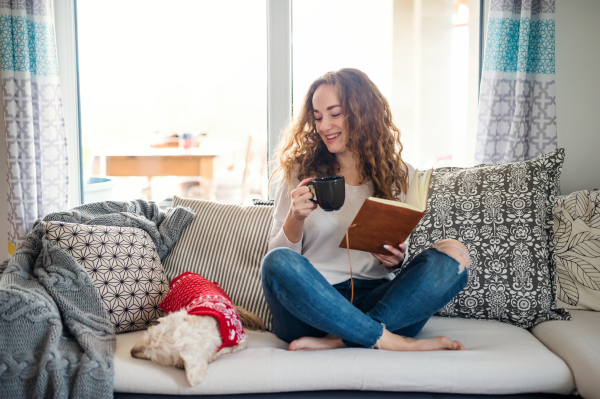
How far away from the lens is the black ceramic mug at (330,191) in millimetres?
1203

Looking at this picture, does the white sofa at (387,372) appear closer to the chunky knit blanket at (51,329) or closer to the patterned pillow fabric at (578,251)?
the chunky knit blanket at (51,329)

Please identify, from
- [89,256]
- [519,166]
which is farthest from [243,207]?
[519,166]

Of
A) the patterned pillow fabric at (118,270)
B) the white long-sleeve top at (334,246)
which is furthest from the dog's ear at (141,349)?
the white long-sleeve top at (334,246)

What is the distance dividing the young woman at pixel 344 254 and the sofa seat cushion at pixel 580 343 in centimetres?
29

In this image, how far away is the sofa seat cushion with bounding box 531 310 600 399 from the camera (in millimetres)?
1158

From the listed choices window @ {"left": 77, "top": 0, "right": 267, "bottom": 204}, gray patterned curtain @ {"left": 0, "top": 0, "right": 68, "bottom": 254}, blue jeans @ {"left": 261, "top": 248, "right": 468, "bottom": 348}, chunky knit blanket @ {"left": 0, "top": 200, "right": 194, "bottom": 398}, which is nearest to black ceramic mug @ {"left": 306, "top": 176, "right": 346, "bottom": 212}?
blue jeans @ {"left": 261, "top": 248, "right": 468, "bottom": 348}

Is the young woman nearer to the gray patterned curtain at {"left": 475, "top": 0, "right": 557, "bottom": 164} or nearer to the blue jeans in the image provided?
the blue jeans

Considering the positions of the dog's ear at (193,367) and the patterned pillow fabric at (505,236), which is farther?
the patterned pillow fabric at (505,236)

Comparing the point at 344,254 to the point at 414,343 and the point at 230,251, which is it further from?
the point at 230,251

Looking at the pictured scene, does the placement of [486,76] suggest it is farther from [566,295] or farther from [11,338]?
[11,338]

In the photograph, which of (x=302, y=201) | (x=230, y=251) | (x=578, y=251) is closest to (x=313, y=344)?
(x=302, y=201)

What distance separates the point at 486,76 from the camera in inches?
80.7

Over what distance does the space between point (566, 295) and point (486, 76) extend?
3.30 ft

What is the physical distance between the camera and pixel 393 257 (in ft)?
4.57
